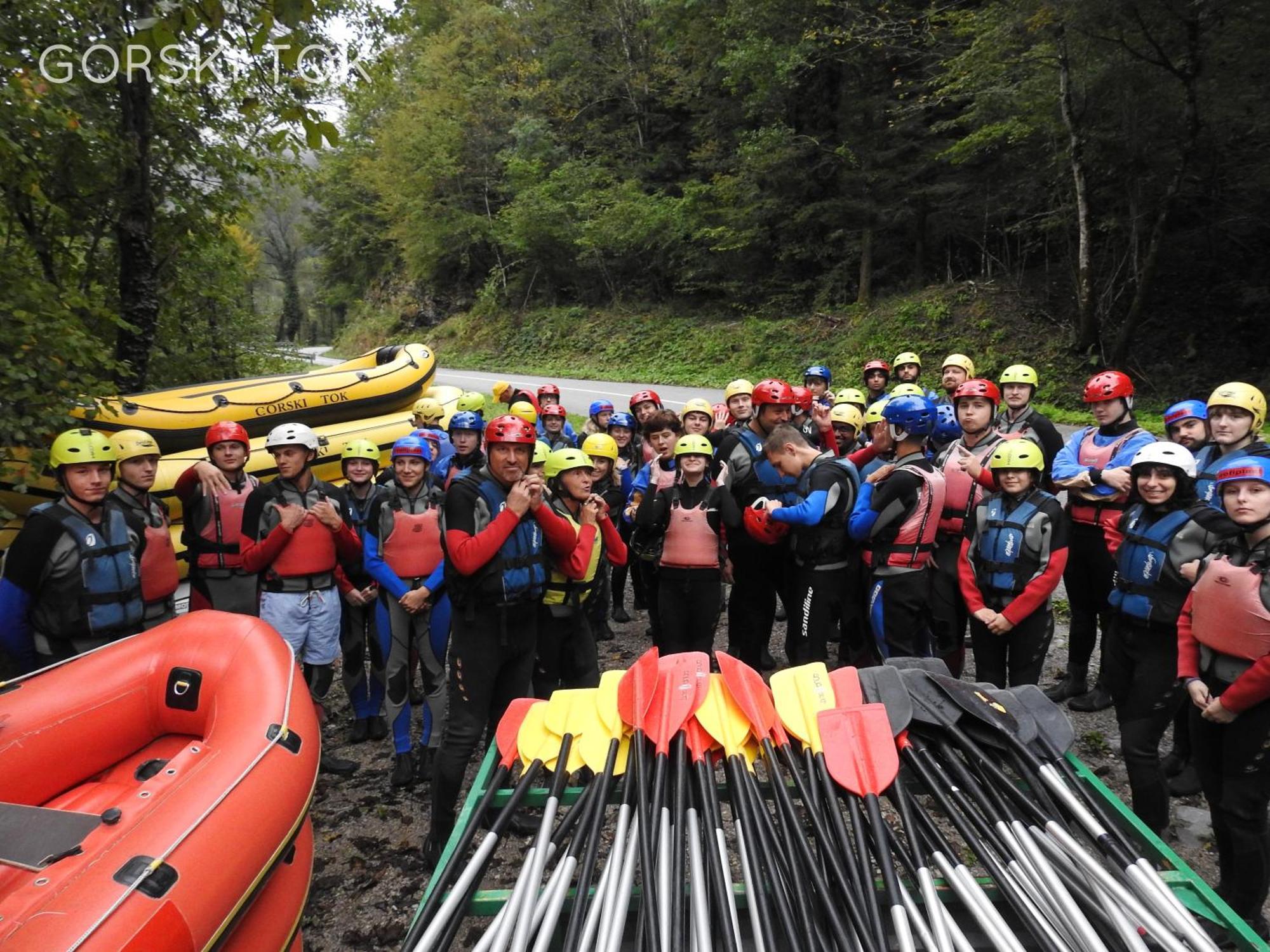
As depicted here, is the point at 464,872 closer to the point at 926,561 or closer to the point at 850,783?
the point at 850,783

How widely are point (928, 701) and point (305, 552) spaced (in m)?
3.83

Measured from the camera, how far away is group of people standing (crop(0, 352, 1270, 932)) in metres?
3.41

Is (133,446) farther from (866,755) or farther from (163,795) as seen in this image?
(866,755)

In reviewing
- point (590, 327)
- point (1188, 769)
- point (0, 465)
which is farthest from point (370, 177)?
point (1188, 769)

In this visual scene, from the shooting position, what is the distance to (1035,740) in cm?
250

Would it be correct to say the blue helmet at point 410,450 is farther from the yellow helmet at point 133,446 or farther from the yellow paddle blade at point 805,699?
the yellow paddle blade at point 805,699

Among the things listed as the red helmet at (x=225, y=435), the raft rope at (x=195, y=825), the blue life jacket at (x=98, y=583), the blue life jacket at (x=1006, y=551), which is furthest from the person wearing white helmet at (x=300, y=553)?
the blue life jacket at (x=1006, y=551)

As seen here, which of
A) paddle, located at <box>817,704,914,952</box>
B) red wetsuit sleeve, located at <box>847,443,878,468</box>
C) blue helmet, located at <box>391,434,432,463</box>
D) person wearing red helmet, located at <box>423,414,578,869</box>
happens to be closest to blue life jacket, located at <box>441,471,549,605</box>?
person wearing red helmet, located at <box>423,414,578,869</box>

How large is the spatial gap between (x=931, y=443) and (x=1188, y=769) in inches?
106

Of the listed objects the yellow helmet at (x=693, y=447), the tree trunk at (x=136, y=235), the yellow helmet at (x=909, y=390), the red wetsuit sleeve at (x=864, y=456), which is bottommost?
the red wetsuit sleeve at (x=864, y=456)

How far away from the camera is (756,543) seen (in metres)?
5.27

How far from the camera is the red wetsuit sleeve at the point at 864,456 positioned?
543 cm

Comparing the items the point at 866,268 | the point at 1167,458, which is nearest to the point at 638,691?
the point at 1167,458

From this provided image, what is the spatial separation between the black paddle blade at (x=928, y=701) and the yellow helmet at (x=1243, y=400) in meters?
3.10
